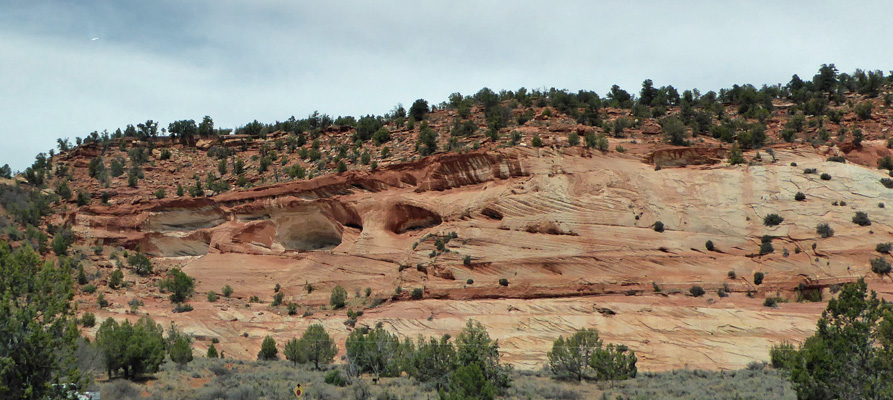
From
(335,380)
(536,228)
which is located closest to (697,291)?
(536,228)

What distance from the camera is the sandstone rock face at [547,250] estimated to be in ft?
98.7

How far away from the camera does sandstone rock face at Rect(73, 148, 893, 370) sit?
30.1 meters

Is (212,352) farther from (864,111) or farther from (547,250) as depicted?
(864,111)

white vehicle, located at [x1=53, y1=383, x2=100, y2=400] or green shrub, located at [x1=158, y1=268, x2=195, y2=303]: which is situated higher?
white vehicle, located at [x1=53, y1=383, x2=100, y2=400]

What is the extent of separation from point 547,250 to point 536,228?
160 centimetres

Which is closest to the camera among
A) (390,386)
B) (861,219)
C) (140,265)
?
(390,386)

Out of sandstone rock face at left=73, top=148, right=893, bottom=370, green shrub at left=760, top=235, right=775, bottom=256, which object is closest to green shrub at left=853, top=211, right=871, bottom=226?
sandstone rock face at left=73, top=148, right=893, bottom=370

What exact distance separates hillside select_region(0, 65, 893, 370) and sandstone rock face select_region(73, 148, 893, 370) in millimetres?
106

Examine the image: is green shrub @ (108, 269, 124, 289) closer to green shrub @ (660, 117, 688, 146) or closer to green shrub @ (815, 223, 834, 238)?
green shrub @ (660, 117, 688, 146)

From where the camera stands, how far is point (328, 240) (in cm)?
4519

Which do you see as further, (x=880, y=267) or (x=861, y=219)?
(x=861, y=219)

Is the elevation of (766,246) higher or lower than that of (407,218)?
lower

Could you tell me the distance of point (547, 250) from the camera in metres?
34.7

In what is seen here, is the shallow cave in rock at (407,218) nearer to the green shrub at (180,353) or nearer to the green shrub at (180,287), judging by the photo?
the green shrub at (180,287)
